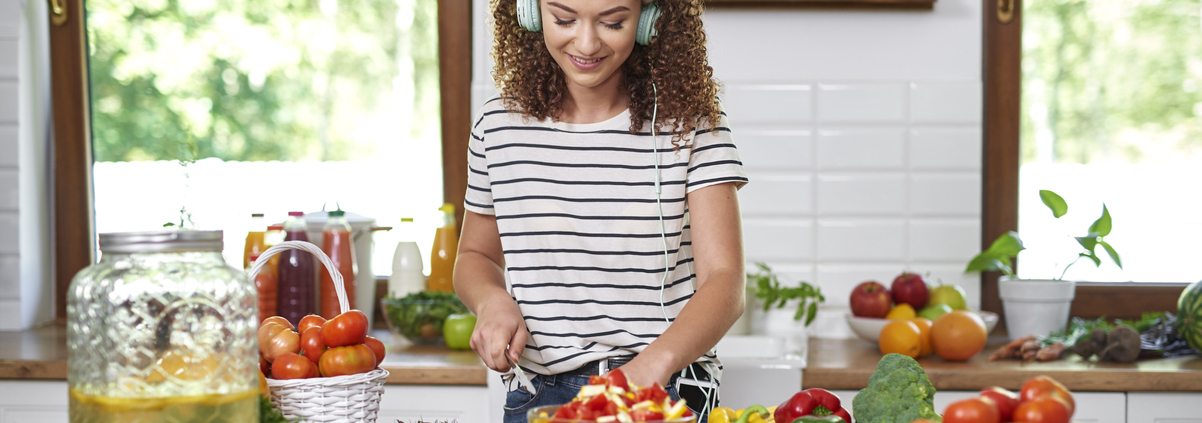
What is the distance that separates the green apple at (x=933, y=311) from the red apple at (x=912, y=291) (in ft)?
0.07

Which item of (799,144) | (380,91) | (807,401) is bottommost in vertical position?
(807,401)

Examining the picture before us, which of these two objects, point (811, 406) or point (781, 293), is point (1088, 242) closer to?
point (781, 293)

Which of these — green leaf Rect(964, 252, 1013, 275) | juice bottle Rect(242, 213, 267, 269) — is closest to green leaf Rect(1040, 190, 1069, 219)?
green leaf Rect(964, 252, 1013, 275)

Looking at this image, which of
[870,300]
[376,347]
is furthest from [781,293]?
[376,347]

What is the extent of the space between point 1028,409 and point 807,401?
0.77ft

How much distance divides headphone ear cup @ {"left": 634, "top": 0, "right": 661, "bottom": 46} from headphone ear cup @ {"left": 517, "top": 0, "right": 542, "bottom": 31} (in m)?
0.12

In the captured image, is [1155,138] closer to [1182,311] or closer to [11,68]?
[1182,311]

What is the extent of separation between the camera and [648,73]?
1.13 m

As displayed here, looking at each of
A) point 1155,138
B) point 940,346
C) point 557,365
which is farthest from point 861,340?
point 557,365

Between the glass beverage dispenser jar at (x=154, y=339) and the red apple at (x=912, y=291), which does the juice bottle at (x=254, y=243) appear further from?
the red apple at (x=912, y=291)

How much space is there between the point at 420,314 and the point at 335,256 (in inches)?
8.9

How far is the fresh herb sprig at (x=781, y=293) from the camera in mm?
1958

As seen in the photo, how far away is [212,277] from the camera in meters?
0.75

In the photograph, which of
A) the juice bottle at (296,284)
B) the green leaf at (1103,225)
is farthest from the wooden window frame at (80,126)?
the green leaf at (1103,225)
